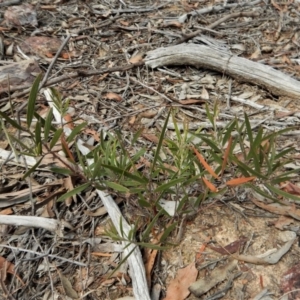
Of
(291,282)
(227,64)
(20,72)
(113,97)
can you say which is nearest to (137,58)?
(113,97)

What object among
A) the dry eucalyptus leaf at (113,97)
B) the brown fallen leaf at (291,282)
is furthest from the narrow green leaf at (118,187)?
the dry eucalyptus leaf at (113,97)

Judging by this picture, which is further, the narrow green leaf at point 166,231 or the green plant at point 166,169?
the narrow green leaf at point 166,231

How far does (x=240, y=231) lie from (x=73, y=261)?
545mm

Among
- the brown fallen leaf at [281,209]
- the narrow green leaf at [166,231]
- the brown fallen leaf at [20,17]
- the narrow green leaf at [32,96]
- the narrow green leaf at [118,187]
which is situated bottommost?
the brown fallen leaf at [281,209]

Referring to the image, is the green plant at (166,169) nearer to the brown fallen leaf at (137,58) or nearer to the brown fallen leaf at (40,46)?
the brown fallen leaf at (137,58)

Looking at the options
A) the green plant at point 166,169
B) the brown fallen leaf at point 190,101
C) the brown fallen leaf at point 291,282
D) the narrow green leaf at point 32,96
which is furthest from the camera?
the brown fallen leaf at point 190,101

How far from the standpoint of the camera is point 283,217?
5.16ft

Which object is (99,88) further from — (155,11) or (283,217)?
(283,217)

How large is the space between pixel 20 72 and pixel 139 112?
634mm

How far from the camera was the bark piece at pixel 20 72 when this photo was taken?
7.31 ft

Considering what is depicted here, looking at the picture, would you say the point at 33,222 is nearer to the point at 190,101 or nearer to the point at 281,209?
the point at 281,209

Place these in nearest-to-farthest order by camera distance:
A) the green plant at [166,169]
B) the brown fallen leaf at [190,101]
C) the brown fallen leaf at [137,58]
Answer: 1. the green plant at [166,169]
2. the brown fallen leaf at [190,101]
3. the brown fallen leaf at [137,58]

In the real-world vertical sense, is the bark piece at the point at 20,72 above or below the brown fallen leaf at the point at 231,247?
above

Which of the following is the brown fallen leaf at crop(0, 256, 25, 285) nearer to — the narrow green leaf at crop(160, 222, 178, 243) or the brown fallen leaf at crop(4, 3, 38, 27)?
the narrow green leaf at crop(160, 222, 178, 243)
